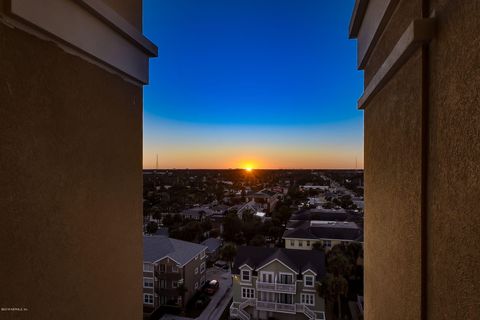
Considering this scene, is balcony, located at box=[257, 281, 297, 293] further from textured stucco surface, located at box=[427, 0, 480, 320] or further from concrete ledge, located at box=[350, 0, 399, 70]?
textured stucco surface, located at box=[427, 0, 480, 320]

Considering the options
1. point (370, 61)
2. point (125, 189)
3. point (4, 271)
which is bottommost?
point (4, 271)

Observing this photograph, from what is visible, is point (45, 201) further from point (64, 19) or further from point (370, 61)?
point (370, 61)

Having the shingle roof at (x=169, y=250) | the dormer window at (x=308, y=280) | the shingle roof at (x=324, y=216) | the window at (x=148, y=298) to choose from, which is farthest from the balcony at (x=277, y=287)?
the shingle roof at (x=324, y=216)

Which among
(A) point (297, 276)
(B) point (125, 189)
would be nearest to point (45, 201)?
(B) point (125, 189)

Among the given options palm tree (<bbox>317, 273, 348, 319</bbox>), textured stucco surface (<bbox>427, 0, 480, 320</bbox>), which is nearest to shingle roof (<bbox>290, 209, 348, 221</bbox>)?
palm tree (<bbox>317, 273, 348, 319</bbox>)

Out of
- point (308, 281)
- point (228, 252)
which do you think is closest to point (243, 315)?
point (308, 281)
